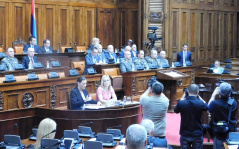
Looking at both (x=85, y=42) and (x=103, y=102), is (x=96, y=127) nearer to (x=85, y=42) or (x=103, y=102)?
(x=103, y=102)

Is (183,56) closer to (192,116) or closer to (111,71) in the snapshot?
(111,71)

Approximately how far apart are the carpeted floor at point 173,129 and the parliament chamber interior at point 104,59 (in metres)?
0.02

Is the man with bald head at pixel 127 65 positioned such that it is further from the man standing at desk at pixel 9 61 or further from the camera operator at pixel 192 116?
the camera operator at pixel 192 116

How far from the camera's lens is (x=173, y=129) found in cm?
870

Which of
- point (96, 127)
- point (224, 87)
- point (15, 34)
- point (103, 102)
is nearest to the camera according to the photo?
point (224, 87)

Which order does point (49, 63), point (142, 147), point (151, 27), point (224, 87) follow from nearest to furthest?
point (142, 147), point (224, 87), point (49, 63), point (151, 27)

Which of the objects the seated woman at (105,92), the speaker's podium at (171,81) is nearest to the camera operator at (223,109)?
the seated woman at (105,92)

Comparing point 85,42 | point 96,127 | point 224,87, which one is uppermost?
point 85,42

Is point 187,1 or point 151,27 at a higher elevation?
point 187,1

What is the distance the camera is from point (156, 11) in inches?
578

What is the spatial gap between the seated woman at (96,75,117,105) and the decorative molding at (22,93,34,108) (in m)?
1.43

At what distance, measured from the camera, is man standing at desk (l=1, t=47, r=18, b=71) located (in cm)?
978

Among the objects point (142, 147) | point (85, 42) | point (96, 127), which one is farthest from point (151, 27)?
point (142, 147)

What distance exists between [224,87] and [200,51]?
37.7 ft
